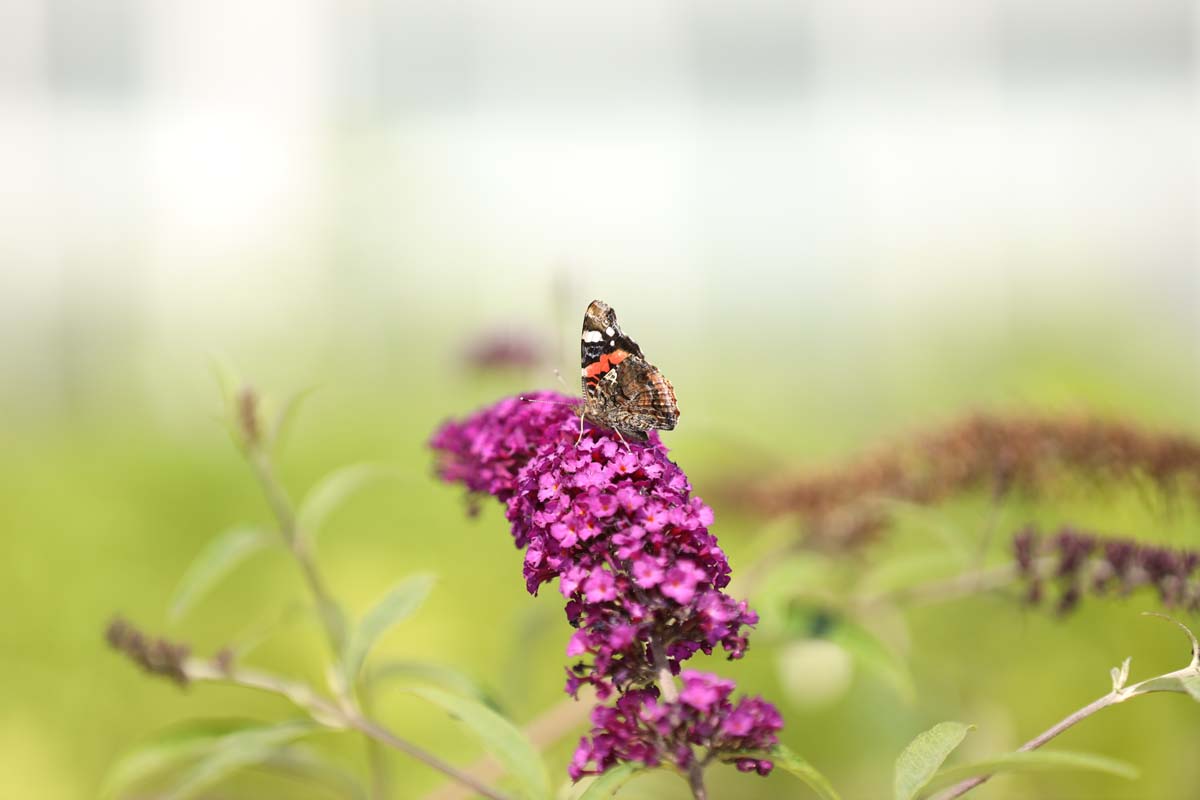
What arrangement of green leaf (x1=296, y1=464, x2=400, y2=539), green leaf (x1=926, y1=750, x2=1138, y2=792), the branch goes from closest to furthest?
green leaf (x1=926, y1=750, x2=1138, y2=792) → the branch → green leaf (x1=296, y1=464, x2=400, y2=539)

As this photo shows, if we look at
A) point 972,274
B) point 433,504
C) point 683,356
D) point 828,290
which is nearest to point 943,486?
point 433,504

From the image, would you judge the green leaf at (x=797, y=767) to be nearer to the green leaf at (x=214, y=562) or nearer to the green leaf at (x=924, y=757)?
the green leaf at (x=924, y=757)

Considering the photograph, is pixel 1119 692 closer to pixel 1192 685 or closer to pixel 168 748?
pixel 1192 685

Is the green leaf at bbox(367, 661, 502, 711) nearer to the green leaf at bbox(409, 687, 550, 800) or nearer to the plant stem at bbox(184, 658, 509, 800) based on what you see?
the plant stem at bbox(184, 658, 509, 800)

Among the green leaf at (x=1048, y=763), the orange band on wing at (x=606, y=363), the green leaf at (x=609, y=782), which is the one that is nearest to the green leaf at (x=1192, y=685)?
the green leaf at (x=1048, y=763)

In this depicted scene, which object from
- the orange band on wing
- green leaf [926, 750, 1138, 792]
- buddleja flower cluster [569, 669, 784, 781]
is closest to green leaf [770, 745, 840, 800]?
buddleja flower cluster [569, 669, 784, 781]

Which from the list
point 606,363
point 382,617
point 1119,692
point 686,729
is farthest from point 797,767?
point 606,363
